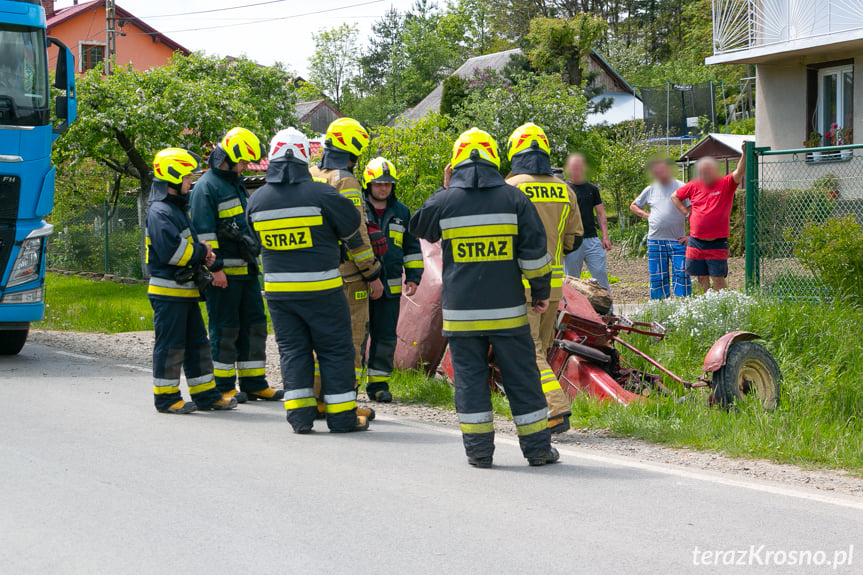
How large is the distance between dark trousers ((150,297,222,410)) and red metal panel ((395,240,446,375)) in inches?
73.1

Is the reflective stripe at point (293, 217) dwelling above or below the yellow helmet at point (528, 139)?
below

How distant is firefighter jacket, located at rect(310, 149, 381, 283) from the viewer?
7.22 meters

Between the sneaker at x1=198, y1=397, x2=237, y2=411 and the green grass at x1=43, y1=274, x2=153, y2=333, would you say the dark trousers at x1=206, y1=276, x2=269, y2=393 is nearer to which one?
the sneaker at x1=198, y1=397, x2=237, y2=411

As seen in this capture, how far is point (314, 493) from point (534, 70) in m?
29.7

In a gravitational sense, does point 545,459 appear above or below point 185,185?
below

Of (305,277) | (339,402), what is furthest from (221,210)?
(339,402)

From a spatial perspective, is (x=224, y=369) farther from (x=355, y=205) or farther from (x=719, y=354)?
(x=719, y=354)

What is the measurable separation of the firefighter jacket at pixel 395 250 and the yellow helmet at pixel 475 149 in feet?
6.93

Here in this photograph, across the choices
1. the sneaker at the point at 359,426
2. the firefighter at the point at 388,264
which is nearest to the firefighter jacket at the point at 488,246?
the sneaker at the point at 359,426

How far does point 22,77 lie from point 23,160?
36.8 inches

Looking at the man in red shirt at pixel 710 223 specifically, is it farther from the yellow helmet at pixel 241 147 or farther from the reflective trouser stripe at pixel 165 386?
the reflective trouser stripe at pixel 165 386

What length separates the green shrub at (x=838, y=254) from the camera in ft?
29.5

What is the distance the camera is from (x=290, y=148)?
660 centimetres

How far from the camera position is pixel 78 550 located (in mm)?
4281
